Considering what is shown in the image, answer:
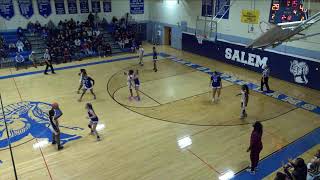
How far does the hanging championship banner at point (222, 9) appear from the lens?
17531 mm

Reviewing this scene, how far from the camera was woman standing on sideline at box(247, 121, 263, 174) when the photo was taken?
649 centimetres

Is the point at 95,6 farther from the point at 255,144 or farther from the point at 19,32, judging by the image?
the point at 255,144

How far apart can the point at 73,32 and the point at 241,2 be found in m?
12.4

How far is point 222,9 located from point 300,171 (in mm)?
14355

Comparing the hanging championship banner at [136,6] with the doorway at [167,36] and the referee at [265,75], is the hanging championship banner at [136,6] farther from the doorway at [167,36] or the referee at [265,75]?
the referee at [265,75]

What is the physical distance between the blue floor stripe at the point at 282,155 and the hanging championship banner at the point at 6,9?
19.6 meters

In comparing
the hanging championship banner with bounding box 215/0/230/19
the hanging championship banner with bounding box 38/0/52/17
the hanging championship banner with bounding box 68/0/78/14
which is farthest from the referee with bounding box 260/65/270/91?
the hanging championship banner with bounding box 38/0/52/17

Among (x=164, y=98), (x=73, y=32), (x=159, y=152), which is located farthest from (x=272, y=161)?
(x=73, y=32)

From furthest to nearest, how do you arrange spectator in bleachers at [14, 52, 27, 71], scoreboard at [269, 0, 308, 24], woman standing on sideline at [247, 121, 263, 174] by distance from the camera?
1. spectator in bleachers at [14, 52, 27, 71]
2. scoreboard at [269, 0, 308, 24]
3. woman standing on sideline at [247, 121, 263, 174]

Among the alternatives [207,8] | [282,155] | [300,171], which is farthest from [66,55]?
[300,171]

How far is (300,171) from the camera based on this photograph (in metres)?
5.38

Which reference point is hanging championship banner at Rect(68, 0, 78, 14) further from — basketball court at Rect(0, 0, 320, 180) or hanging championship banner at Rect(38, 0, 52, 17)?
basketball court at Rect(0, 0, 320, 180)

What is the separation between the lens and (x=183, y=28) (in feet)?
70.4

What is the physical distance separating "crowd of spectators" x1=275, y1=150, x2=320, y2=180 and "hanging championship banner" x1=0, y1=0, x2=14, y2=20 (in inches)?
817
